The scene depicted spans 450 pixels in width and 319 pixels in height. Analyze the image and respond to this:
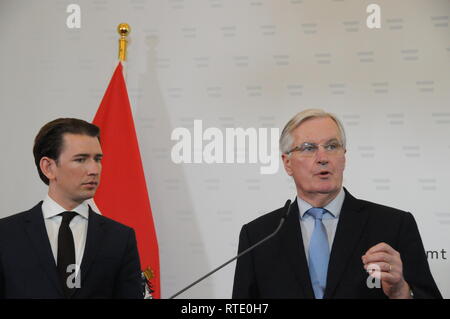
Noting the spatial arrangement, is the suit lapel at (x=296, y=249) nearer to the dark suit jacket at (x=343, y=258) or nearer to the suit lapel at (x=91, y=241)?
the dark suit jacket at (x=343, y=258)

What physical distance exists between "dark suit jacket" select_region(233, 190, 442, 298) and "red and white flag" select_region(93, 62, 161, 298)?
1.24 meters

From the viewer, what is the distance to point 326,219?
2.38 m

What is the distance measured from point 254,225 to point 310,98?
1547mm

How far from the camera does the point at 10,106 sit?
399 centimetres

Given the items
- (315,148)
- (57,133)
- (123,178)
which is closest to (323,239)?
(315,148)

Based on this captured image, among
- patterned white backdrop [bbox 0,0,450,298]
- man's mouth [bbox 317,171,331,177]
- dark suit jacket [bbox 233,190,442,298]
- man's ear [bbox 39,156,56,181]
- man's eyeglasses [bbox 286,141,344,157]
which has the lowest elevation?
dark suit jacket [bbox 233,190,442,298]

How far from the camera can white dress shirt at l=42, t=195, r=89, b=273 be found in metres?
2.32

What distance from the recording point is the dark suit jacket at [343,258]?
2.16 m

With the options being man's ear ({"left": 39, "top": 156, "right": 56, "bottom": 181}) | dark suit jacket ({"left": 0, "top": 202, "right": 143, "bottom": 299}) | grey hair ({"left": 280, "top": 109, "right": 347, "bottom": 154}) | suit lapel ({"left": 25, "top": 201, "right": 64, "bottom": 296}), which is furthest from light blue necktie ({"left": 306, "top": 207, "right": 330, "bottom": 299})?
man's ear ({"left": 39, "top": 156, "right": 56, "bottom": 181})

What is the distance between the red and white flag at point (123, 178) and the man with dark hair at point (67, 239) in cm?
105

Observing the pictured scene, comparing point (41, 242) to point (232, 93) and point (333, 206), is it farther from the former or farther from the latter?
point (232, 93)

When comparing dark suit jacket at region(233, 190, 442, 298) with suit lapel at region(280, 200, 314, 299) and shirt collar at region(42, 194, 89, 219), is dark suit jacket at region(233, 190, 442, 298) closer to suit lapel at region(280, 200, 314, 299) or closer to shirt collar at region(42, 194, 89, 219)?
suit lapel at region(280, 200, 314, 299)
